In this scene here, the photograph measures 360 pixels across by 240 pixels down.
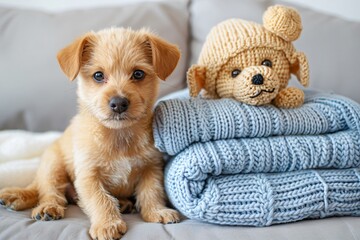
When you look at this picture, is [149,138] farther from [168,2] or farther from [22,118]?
[168,2]

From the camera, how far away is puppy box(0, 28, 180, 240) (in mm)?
1106

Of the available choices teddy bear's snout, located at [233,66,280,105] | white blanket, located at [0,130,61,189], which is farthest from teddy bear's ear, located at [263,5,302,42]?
white blanket, located at [0,130,61,189]

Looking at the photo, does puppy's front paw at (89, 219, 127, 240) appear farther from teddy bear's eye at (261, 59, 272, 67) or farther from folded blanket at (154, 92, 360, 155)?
teddy bear's eye at (261, 59, 272, 67)

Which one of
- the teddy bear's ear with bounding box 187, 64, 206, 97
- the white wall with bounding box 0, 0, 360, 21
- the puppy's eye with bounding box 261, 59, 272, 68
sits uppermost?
the white wall with bounding box 0, 0, 360, 21

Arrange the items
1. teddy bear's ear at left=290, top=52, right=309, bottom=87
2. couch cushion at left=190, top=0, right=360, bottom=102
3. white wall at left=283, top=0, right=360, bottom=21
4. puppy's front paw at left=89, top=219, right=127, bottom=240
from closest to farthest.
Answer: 1. puppy's front paw at left=89, top=219, right=127, bottom=240
2. teddy bear's ear at left=290, top=52, right=309, bottom=87
3. couch cushion at left=190, top=0, right=360, bottom=102
4. white wall at left=283, top=0, right=360, bottom=21

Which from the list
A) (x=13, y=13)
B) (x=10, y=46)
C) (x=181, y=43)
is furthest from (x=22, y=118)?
(x=181, y=43)

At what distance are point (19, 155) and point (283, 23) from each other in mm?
1172

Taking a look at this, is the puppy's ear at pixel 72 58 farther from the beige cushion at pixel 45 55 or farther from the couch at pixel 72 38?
the beige cushion at pixel 45 55

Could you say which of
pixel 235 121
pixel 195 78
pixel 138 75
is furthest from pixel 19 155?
pixel 235 121

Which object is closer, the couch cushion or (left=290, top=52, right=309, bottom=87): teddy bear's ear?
(left=290, top=52, right=309, bottom=87): teddy bear's ear

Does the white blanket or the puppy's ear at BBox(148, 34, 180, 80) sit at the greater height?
the puppy's ear at BBox(148, 34, 180, 80)

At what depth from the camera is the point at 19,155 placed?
1570 millimetres

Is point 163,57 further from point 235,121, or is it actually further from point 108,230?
point 108,230

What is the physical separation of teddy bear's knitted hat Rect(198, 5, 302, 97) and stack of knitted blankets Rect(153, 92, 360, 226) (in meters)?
0.15
